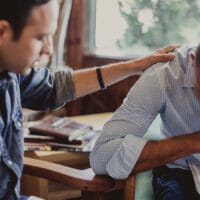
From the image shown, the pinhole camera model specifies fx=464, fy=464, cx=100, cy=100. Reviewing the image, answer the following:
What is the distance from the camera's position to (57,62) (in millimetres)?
2877

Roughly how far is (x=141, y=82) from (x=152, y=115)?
11cm

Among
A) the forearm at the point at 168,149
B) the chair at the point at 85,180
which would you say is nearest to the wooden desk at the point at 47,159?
the chair at the point at 85,180

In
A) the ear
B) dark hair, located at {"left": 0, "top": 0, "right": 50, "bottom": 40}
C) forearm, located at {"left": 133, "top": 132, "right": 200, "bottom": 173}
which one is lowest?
forearm, located at {"left": 133, "top": 132, "right": 200, "bottom": 173}

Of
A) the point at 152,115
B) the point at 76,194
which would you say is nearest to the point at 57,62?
the point at 76,194

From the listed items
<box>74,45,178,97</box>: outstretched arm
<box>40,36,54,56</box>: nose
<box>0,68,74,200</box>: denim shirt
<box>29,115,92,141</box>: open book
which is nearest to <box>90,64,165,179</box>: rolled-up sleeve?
<box>74,45,178,97</box>: outstretched arm

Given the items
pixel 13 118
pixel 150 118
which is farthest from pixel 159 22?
pixel 13 118

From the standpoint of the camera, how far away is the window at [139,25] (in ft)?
9.30

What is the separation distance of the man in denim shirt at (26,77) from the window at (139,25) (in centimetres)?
133

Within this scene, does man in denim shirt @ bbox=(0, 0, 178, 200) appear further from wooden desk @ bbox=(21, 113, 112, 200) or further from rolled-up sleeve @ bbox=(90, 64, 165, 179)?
wooden desk @ bbox=(21, 113, 112, 200)

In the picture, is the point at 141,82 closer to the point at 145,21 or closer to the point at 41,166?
the point at 41,166

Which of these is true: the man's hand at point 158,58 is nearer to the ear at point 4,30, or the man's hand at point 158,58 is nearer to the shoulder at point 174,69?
the shoulder at point 174,69

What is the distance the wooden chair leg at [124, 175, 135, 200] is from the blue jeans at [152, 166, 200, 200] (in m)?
0.11

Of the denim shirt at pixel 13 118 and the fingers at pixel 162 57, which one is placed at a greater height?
the fingers at pixel 162 57

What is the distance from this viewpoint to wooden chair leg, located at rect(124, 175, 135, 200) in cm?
146
